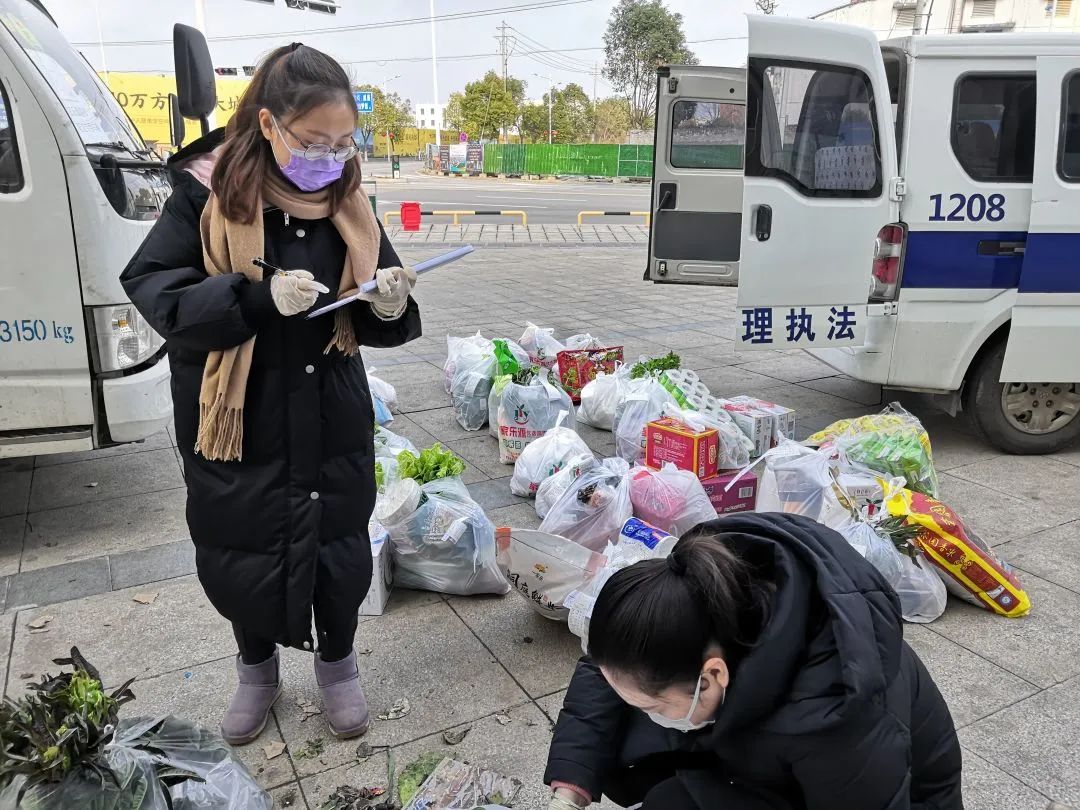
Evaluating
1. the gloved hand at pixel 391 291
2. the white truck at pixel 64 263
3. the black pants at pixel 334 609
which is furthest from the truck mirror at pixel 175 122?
the black pants at pixel 334 609

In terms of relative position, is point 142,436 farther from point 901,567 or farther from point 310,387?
point 901,567

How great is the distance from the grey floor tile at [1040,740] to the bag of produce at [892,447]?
3.83ft

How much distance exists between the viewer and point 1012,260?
432 cm

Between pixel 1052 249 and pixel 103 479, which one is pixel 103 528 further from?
pixel 1052 249

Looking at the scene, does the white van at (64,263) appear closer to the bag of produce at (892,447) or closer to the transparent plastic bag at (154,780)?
the transparent plastic bag at (154,780)

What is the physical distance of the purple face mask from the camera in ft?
6.50

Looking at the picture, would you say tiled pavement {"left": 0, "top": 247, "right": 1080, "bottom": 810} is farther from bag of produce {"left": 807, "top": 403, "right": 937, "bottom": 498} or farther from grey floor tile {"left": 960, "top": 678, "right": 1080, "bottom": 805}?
bag of produce {"left": 807, "top": 403, "right": 937, "bottom": 498}

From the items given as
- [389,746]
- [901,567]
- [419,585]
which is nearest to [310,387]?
[389,746]

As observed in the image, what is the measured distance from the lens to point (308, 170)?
6.60ft

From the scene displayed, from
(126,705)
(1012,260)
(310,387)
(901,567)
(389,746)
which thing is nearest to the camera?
(310,387)

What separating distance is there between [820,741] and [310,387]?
1459 mm

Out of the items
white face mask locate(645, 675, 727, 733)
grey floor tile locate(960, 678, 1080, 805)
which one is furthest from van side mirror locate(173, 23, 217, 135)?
grey floor tile locate(960, 678, 1080, 805)

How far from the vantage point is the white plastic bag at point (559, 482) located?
3.55 m

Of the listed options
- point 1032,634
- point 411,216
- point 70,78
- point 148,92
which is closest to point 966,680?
point 1032,634
